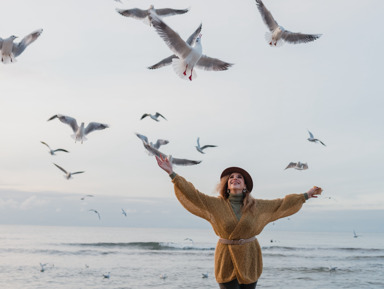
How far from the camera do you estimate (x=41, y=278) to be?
1470 cm

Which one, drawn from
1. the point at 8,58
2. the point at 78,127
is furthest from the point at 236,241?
the point at 78,127

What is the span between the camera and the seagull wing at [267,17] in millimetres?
Result: 9766

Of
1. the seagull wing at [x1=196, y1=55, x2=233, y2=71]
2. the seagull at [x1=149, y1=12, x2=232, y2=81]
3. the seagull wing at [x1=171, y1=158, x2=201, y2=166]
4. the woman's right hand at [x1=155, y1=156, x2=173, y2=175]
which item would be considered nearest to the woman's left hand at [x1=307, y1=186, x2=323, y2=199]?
the woman's right hand at [x1=155, y1=156, x2=173, y2=175]

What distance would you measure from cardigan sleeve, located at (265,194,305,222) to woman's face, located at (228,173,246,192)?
307mm

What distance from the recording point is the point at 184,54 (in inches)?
288

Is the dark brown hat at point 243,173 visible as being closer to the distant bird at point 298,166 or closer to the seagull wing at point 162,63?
the seagull wing at point 162,63

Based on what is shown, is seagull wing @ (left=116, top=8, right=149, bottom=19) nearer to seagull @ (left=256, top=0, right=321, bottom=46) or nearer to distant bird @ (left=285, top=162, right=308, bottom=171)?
seagull @ (left=256, top=0, right=321, bottom=46)

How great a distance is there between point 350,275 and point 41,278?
411 inches

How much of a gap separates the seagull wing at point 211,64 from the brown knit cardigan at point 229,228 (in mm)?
4612

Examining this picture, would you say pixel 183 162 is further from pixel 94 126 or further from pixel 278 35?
pixel 278 35

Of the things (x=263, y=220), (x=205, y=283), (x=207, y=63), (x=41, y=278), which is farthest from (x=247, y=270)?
(x=41, y=278)

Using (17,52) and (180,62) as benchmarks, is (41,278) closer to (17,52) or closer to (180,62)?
(17,52)

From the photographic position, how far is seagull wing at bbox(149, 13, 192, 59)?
21.6ft

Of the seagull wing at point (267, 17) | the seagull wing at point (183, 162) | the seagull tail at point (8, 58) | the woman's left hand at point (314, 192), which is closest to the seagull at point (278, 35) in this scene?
the seagull wing at point (267, 17)
